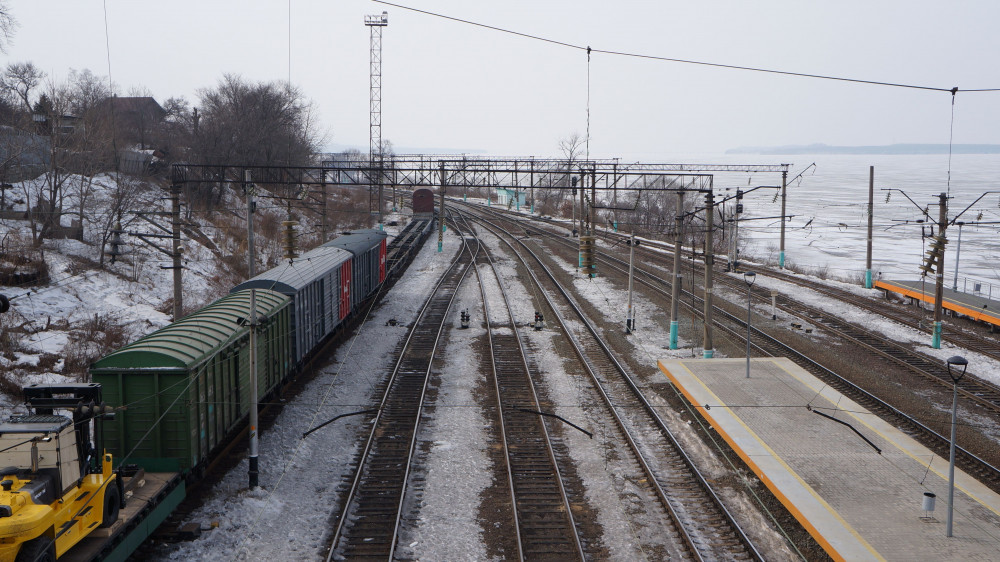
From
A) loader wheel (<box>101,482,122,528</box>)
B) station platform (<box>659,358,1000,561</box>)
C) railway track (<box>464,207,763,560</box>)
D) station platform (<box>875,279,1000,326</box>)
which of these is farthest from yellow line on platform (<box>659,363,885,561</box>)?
station platform (<box>875,279,1000,326</box>)

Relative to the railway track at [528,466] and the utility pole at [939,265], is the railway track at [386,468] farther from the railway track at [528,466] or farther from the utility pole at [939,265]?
the utility pole at [939,265]

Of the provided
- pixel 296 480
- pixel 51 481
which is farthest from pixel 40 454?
pixel 296 480

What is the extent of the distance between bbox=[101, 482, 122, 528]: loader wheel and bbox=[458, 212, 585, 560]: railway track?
623cm

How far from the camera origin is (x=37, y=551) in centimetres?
863

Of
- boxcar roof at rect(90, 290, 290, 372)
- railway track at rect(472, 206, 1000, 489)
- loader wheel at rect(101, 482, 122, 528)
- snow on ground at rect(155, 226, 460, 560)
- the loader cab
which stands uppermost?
boxcar roof at rect(90, 290, 290, 372)

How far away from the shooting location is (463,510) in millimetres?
13742

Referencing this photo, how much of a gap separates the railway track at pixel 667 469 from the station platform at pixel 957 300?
16185 mm

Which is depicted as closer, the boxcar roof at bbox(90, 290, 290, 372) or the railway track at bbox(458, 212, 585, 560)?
the railway track at bbox(458, 212, 585, 560)

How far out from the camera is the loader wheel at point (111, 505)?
33.9 ft

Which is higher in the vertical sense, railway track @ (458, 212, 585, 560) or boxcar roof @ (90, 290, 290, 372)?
boxcar roof @ (90, 290, 290, 372)

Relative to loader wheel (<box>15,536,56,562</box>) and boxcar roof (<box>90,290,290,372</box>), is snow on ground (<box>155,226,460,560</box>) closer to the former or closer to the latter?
boxcar roof (<box>90,290,290,372</box>)

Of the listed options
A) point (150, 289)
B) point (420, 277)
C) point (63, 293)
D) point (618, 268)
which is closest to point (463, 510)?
point (63, 293)

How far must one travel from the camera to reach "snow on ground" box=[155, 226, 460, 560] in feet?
40.1

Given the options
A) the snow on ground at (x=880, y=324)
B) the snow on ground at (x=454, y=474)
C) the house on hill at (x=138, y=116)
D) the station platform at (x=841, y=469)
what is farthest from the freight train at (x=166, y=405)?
the house on hill at (x=138, y=116)
